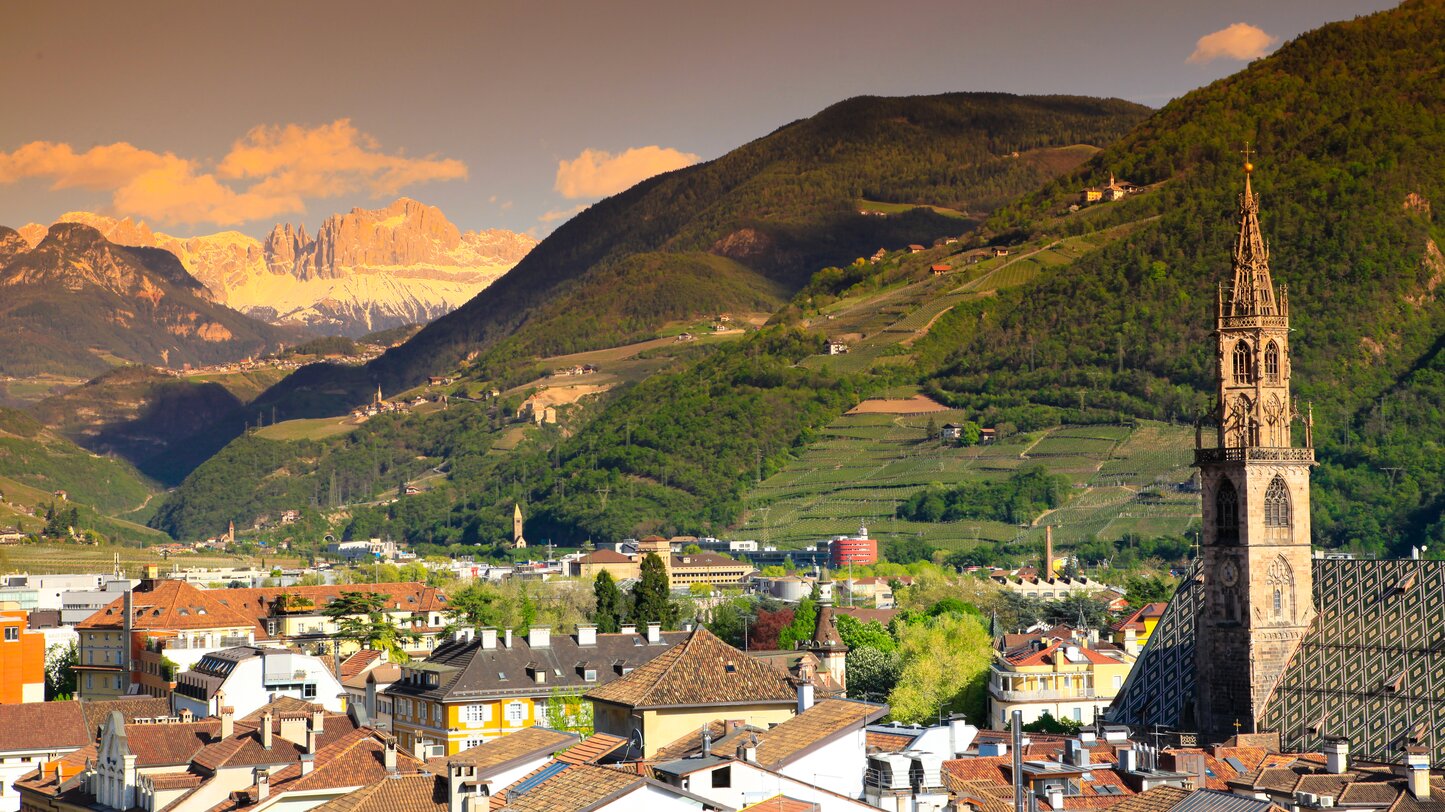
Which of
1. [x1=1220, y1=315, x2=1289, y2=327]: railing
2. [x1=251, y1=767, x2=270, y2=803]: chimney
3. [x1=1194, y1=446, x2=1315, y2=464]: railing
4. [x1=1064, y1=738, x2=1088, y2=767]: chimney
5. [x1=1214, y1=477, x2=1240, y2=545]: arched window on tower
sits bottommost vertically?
[x1=251, y1=767, x2=270, y2=803]: chimney

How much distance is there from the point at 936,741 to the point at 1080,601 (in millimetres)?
115970

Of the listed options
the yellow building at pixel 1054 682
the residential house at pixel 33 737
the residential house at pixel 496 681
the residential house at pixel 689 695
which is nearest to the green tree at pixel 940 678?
the yellow building at pixel 1054 682

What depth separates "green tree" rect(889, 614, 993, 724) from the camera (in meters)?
111

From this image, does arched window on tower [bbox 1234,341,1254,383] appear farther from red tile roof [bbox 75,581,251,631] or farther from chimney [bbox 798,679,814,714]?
red tile roof [bbox 75,581,251,631]

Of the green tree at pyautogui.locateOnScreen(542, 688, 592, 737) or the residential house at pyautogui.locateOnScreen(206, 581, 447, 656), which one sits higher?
the green tree at pyautogui.locateOnScreen(542, 688, 592, 737)

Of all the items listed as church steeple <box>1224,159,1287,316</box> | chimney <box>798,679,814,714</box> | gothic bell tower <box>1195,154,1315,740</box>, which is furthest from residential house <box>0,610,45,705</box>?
chimney <box>798,679,814,714</box>

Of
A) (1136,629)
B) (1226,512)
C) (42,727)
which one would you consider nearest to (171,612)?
(42,727)

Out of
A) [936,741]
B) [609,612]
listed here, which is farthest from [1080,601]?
[936,741]

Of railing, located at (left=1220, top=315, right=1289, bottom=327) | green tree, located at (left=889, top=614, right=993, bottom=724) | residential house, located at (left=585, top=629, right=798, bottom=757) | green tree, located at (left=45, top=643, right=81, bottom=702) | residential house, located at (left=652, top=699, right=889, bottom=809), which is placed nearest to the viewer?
residential house, located at (left=652, top=699, right=889, bottom=809)

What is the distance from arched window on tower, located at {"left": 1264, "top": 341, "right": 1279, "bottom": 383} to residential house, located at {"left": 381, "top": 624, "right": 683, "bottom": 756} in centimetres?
2711

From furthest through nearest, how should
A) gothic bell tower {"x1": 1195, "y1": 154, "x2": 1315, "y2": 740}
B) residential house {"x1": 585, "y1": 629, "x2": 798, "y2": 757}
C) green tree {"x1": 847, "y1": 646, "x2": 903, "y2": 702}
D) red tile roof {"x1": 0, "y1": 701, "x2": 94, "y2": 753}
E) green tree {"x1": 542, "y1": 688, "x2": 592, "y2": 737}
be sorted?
1. green tree {"x1": 847, "y1": 646, "x2": 903, "y2": 702}
2. gothic bell tower {"x1": 1195, "y1": 154, "x2": 1315, "y2": 740}
3. red tile roof {"x1": 0, "y1": 701, "x2": 94, "y2": 753}
4. green tree {"x1": 542, "y1": 688, "x2": 592, "y2": 737}
5. residential house {"x1": 585, "y1": 629, "x2": 798, "y2": 757}

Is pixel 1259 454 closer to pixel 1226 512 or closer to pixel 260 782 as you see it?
pixel 1226 512

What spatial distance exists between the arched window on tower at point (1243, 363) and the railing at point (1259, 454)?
3334mm

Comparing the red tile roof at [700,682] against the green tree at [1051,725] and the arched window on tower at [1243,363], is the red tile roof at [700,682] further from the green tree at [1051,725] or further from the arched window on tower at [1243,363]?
the arched window on tower at [1243,363]
